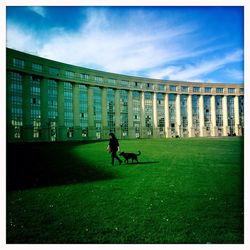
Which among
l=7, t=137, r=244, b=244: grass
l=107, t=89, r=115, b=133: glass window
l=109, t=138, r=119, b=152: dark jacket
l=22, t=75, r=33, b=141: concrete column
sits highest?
l=107, t=89, r=115, b=133: glass window

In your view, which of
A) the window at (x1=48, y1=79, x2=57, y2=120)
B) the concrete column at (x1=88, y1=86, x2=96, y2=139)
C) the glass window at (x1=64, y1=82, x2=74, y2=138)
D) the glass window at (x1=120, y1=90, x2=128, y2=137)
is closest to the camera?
the window at (x1=48, y1=79, x2=57, y2=120)

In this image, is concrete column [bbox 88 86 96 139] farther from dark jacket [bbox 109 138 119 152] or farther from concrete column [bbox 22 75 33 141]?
dark jacket [bbox 109 138 119 152]

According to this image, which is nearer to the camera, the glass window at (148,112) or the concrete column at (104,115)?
the concrete column at (104,115)

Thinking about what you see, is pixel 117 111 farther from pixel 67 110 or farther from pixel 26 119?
pixel 26 119

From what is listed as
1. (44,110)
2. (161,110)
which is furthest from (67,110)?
(161,110)

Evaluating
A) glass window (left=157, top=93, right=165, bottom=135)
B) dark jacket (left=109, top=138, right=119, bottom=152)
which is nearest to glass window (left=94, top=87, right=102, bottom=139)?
glass window (left=157, top=93, right=165, bottom=135)

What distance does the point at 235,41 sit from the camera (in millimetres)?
7164

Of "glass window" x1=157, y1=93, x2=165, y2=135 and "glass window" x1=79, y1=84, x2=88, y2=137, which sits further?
"glass window" x1=157, y1=93, x2=165, y2=135

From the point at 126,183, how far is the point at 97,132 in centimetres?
1899

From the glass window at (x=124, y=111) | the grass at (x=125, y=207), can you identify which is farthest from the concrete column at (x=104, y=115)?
the grass at (x=125, y=207)

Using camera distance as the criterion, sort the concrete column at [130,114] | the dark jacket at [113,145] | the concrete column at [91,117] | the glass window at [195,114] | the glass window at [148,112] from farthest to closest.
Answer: the glass window at [148,112], the concrete column at [130,114], the concrete column at [91,117], the glass window at [195,114], the dark jacket at [113,145]

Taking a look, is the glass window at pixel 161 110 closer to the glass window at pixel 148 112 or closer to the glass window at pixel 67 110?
the glass window at pixel 148 112
